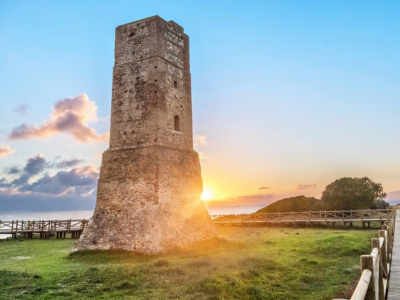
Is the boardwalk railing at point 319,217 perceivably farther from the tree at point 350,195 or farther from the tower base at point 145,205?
the tower base at point 145,205

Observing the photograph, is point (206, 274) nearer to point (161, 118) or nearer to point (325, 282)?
point (325, 282)

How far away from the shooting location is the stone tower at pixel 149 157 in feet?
54.3

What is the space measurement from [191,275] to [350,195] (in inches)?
1332

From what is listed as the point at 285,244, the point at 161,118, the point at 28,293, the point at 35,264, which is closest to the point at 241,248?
the point at 285,244

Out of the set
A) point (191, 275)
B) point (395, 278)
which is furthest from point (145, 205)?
point (395, 278)

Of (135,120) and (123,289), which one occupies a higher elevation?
(135,120)

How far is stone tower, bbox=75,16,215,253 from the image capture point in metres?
16.6

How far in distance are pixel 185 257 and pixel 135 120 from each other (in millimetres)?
7738

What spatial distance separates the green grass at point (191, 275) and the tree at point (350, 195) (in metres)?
24.9

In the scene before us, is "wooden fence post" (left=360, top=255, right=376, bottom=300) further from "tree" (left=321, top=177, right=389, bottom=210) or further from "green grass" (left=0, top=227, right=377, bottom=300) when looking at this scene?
"tree" (left=321, top=177, right=389, bottom=210)

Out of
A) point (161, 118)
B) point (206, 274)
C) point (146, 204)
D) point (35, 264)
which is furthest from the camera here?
point (161, 118)

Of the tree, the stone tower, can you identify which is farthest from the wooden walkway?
the tree

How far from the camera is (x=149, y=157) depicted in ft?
56.8

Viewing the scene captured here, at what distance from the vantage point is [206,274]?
458 inches
